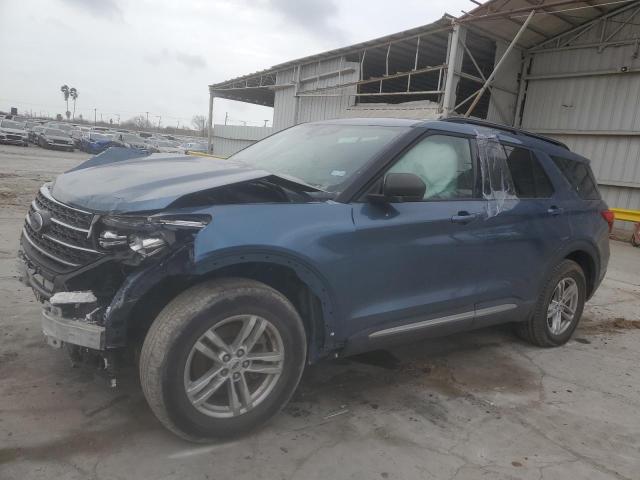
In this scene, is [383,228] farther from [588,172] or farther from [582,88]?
[582,88]

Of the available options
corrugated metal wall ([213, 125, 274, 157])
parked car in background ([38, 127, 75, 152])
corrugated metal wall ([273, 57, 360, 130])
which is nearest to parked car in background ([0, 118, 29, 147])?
parked car in background ([38, 127, 75, 152])

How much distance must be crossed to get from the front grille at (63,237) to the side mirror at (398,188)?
1.57 m

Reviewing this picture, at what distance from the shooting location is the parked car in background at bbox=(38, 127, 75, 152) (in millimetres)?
35938

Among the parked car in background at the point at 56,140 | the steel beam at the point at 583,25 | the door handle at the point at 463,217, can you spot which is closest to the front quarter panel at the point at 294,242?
the door handle at the point at 463,217

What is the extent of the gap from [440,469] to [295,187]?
5.62 ft

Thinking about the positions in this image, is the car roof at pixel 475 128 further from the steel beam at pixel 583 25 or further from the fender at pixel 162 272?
the steel beam at pixel 583 25

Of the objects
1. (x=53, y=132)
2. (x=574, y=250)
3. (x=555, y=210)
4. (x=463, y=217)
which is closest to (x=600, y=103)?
(x=574, y=250)

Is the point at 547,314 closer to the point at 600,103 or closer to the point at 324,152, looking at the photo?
the point at 324,152

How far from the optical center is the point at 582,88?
14.8 meters

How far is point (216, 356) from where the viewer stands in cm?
259

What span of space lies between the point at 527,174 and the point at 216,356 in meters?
2.95

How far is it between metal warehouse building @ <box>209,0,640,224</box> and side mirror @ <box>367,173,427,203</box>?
9787 millimetres

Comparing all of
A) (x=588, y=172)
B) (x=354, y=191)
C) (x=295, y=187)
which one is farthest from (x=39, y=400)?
(x=588, y=172)

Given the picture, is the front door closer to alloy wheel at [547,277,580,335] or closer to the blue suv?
the blue suv
